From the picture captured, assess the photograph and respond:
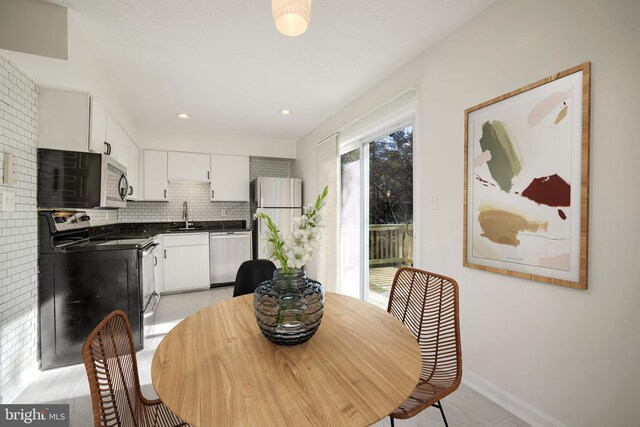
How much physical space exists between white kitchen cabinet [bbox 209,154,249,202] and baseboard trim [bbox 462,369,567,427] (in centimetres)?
401

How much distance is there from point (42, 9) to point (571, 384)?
3.65 meters

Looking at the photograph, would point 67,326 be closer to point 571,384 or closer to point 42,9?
point 42,9

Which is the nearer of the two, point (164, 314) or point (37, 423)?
point (37, 423)

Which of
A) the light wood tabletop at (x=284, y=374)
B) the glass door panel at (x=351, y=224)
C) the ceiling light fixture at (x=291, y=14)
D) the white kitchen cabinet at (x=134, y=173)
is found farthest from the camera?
the white kitchen cabinet at (x=134, y=173)

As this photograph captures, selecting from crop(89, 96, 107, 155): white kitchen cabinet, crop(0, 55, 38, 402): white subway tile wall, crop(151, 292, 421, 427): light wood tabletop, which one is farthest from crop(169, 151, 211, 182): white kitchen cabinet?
crop(151, 292, 421, 427): light wood tabletop

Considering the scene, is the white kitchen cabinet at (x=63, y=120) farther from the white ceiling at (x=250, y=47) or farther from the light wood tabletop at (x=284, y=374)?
the light wood tabletop at (x=284, y=374)

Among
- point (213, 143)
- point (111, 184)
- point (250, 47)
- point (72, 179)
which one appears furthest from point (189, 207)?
point (250, 47)

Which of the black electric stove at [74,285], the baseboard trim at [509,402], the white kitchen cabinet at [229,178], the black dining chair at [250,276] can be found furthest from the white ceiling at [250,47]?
the baseboard trim at [509,402]

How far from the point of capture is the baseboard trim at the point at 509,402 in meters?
1.55

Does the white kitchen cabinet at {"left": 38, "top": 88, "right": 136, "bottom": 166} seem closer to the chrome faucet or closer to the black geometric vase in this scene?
the black geometric vase

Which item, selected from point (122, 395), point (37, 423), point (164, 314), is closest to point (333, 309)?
point (122, 395)

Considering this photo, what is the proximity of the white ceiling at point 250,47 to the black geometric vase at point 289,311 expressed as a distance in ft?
5.71

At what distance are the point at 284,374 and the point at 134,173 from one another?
4.16 m

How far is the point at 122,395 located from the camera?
920 mm
